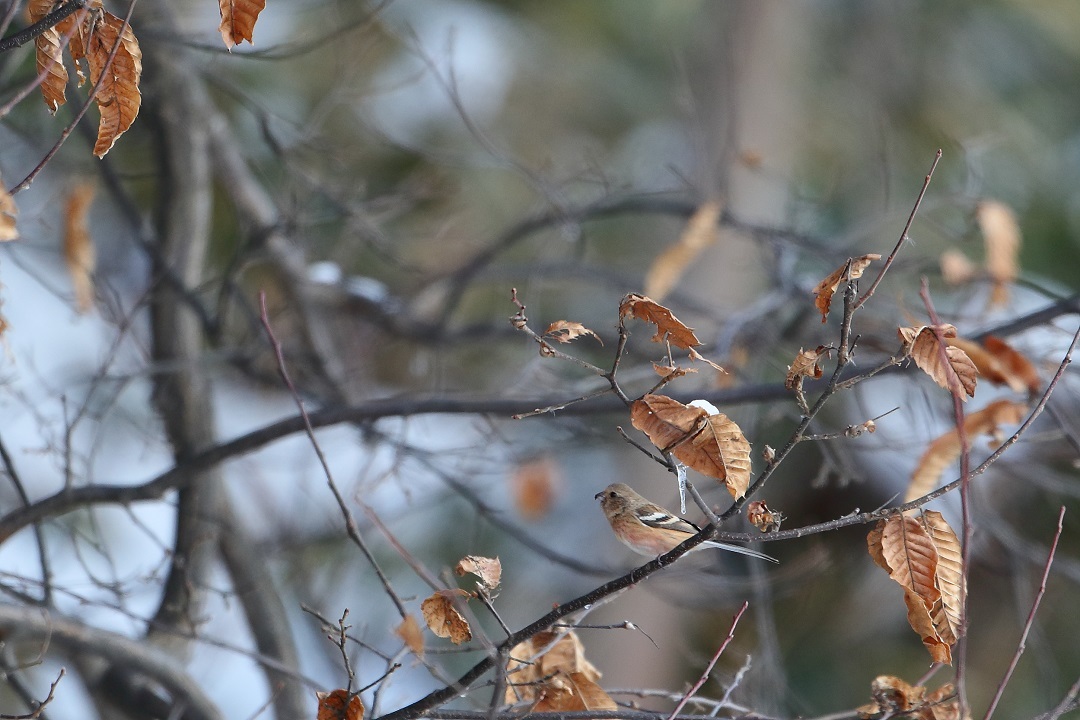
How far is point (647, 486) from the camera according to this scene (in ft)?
20.1

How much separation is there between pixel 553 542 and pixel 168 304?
406 cm

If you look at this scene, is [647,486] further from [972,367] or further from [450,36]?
[972,367]

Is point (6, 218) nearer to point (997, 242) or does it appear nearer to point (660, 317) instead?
point (660, 317)

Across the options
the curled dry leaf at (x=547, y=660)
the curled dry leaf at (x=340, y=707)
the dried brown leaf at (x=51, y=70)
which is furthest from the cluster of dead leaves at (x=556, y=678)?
the dried brown leaf at (x=51, y=70)

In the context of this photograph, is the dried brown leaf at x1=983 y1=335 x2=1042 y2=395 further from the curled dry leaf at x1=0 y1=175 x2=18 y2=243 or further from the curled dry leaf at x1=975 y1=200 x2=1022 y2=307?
the curled dry leaf at x1=0 y1=175 x2=18 y2=243

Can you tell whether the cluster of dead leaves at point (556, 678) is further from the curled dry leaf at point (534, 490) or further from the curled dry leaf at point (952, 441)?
the curled dry leaf at point (534, 490)

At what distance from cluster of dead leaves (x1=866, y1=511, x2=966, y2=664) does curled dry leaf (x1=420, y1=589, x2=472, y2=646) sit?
67 centimetres

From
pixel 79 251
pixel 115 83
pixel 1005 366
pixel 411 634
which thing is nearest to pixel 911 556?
pixel 411 634

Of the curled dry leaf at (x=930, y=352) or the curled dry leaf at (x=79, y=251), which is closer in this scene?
the curled dry leaf at (x=930, y=352)

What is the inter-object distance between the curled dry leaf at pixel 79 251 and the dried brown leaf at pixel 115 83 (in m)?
1.45

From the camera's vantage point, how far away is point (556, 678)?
5.91ft

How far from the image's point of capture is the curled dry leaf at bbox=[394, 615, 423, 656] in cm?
138

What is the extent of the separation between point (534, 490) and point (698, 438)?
406cm

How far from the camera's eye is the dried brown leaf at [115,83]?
1.63 meters
